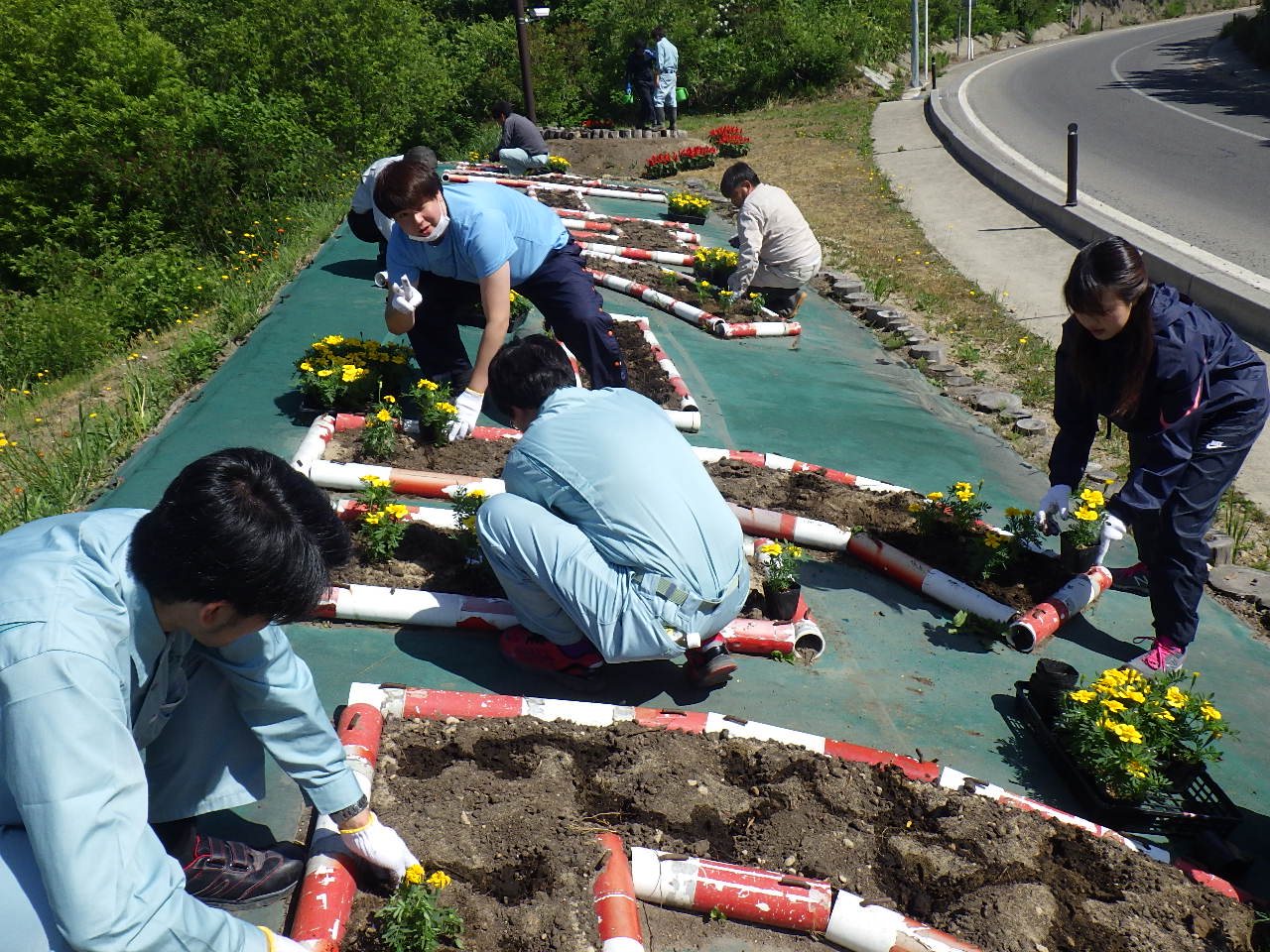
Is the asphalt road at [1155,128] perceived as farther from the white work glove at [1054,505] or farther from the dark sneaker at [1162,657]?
the dark sneaker at [1162,657]

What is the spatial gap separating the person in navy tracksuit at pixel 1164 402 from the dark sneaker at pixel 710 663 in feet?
5.02

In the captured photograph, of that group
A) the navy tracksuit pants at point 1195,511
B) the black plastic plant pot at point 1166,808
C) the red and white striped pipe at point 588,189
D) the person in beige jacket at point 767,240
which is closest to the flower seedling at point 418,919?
the black plastic plant pot at point 1166,808

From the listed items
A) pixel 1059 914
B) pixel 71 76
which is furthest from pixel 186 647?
pixel 71 76

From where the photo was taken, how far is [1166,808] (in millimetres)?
3037

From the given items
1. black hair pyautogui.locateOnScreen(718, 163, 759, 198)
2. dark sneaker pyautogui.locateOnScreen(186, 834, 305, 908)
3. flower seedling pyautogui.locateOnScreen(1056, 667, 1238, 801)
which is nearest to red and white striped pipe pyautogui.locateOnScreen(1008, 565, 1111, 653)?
flower seedling pyautogui.locateOnScreen(1056, 667, 1238, 801)

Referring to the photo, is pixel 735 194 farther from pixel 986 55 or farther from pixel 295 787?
pixel 986 55

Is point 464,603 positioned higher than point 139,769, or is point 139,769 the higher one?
point 139,769

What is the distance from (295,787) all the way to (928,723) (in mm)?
2052

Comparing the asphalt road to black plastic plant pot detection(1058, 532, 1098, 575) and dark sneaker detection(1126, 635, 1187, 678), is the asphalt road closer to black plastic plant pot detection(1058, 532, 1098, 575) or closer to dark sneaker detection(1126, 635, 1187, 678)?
black plastic plant pot detection(1058, 532, 1098, 575)

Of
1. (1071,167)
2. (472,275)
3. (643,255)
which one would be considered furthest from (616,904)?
(1071,167)

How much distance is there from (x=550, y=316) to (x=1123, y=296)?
2.72 meters

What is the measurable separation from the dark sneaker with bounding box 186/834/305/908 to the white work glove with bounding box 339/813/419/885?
0.21m

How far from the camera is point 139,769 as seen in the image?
71.2 inches

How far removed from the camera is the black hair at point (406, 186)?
4.36 m
